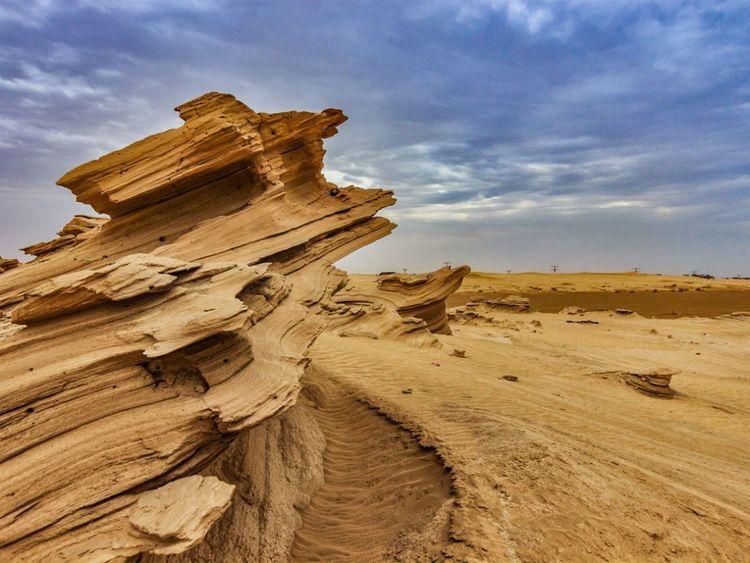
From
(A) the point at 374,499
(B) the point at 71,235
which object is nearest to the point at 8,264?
(B) the point at 71,235

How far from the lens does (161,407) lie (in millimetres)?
4625

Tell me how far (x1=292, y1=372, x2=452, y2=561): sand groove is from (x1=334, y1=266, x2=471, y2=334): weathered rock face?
34.3 feet

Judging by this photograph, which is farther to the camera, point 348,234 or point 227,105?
point 348,234

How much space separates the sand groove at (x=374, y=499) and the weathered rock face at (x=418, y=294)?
34.3 feet

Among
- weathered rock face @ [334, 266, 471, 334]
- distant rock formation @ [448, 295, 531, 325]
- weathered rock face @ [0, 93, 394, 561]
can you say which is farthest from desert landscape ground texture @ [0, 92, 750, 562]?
distant rock formation @ [448, 295, 531, 325]

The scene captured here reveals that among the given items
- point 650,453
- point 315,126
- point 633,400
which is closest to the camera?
point 650,453

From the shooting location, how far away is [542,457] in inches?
230

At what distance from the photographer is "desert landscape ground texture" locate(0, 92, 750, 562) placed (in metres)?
4.12

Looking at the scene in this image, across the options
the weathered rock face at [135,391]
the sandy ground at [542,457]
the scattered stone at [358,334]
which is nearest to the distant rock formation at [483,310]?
the sandy ground at [542,457]

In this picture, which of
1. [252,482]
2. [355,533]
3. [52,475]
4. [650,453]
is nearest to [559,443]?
[650,453]

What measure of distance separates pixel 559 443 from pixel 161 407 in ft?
17.9

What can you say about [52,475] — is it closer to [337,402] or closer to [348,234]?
[337,402]

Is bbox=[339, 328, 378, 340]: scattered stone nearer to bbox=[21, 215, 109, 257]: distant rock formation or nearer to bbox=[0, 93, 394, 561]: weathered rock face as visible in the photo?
bbox=[0, 93, 394, 561]: weathered rock face

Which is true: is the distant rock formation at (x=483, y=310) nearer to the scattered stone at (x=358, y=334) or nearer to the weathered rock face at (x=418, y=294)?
the weathered rock face at (x=418, y=294)
